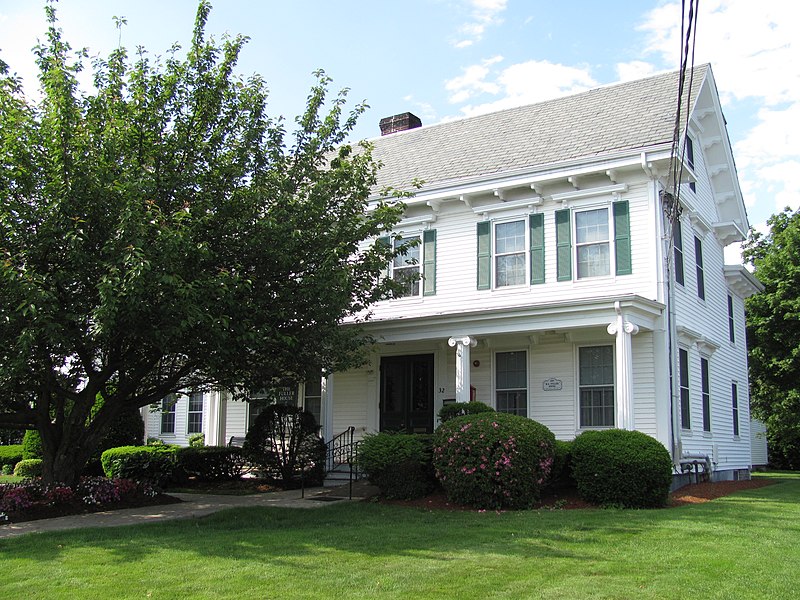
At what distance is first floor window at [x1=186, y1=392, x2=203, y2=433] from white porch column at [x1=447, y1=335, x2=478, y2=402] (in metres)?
9.69

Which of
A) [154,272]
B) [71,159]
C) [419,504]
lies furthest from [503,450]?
[71,159]

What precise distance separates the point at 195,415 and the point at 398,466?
427 inches

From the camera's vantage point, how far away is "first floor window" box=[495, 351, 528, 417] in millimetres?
16328

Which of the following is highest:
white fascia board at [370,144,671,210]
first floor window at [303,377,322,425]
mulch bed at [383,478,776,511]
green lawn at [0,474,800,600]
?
white fascia board at [370,144,671,210]

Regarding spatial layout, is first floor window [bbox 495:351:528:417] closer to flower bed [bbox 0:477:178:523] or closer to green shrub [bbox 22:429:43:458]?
flower bed [bbox 0:477:178:523]

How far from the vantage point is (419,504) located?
41.4ft

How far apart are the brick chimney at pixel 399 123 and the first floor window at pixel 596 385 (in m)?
10.1

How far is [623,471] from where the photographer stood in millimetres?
11977

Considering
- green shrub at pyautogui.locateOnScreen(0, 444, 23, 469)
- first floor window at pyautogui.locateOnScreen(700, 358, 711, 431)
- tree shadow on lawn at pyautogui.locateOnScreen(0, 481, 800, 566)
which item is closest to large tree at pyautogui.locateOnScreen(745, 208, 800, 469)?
first floor window at pyautogui.locateOnScreen(700, 358, 711, 431)

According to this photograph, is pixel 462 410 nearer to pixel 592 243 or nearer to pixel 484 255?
pixel 484 255

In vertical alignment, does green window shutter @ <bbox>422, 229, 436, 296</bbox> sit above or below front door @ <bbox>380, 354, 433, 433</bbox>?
above

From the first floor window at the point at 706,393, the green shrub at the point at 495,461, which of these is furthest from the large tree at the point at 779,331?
the green shrub at the point at 495,461

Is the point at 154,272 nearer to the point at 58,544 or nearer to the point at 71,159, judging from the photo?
the point at 71,159

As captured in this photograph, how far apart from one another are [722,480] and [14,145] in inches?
624
